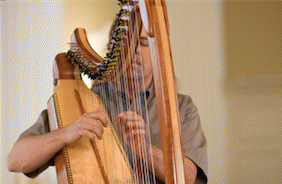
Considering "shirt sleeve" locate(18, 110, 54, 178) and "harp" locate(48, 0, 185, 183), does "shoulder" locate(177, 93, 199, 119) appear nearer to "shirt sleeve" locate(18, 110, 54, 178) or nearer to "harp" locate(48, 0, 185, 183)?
"harp" locate(48, 0, 185, 183)

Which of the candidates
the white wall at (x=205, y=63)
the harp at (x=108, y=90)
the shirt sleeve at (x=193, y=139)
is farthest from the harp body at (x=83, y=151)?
the white wall at (x=205, y=63)

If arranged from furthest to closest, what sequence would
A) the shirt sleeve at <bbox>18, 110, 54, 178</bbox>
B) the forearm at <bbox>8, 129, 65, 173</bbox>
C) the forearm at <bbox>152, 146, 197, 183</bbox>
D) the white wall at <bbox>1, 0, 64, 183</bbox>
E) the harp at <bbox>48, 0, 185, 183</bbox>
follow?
the white wall at <bbox>1, 0, 64, 183</bbox>, the shirt sleeve at <bbox>18, 110, 54, 178</bbox>, the forearm at <bbox>8, 129, 65, 173</bbox>, the forearm at <bbox>152, 146, 197, 183</bbox>, the harp at <bbox>48, 0, 185, 183</bbox>

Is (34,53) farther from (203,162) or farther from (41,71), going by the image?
(203,162)

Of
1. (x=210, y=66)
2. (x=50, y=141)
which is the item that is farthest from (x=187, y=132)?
(x=210, y=66)

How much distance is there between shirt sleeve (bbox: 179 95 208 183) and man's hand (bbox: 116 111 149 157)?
0.18m

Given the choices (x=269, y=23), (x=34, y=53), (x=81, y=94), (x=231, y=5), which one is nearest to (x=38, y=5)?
(x=34, y=53)

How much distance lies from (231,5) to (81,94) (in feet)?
2.31

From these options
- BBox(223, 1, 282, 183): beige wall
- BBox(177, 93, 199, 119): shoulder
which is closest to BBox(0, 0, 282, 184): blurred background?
BBox(223, 1, 282, 183): beige wall

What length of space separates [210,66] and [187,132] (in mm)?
464

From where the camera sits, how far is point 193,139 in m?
0.70

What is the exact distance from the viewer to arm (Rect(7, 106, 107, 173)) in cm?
58

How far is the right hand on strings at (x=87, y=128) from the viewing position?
58 centimetres

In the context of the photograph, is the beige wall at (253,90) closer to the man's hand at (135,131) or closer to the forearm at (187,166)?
the forearm at (187,166)

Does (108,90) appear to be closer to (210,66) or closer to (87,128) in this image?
(87,128)
